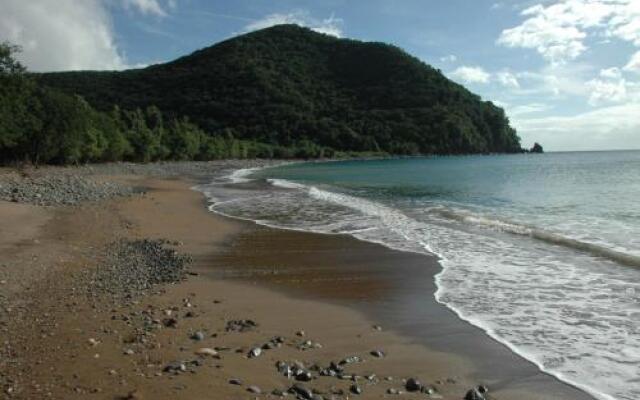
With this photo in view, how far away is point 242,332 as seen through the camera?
26.7ft

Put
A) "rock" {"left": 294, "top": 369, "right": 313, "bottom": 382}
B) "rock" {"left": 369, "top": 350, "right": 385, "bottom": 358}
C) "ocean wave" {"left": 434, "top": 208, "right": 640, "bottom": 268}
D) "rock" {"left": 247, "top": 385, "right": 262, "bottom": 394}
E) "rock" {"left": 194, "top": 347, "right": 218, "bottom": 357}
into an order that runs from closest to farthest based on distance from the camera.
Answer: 1. "rock" {"left": 247, "top": 385, "right": 262, "bottom": 394}
2. "rock" {"left": 294, "top": 369, "right": 313, "bottom": 382}
3. "rock" {"left": 194, "top": 347, "right": 218, "bottom": 357}
4. "rock" {"left": 369, "top": 350, "right": 385, "bottom": 358}
5. "ocean wave" {"left": 434, "top": 208, "right": 640, "bottom": 268}

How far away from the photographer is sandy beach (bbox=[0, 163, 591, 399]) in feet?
20.2

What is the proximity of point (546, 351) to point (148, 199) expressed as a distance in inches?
1082

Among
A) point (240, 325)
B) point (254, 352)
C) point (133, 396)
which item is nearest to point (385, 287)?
point (240, 325)

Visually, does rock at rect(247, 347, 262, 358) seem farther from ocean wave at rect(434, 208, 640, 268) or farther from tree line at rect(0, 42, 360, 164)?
tree line at rect(0, 42, 360, 164)

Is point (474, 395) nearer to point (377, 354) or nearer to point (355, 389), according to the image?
point (355, 389)

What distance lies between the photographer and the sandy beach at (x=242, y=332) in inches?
242

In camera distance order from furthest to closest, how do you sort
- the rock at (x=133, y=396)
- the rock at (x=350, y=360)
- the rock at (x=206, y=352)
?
1. the rock at (x=206, y=352)
2. the rock at (x=350, y=360)
3. the rock at (x=133, y=396)

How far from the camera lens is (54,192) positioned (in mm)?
28953

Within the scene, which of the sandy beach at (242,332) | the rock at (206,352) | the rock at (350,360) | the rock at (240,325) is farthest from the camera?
the rock at (240,325)

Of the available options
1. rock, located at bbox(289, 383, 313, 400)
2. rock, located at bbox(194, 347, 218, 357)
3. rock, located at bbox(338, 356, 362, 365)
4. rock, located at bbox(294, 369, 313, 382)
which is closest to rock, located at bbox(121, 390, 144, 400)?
rock, located at bbox(194, 347, 218, 357)

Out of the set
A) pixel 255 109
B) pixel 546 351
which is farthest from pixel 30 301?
pixel 255 109

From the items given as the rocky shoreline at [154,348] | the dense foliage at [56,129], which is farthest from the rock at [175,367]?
the dense foliage at [56,129]

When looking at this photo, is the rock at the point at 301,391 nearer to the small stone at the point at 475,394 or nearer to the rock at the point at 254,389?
the rock at the point at 254,389
